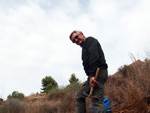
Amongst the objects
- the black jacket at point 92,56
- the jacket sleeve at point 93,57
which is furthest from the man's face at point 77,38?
the jacket sleeve at point 93,57

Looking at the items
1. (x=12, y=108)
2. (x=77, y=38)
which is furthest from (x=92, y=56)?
(x=12, y=108)

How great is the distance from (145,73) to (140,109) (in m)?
1.05

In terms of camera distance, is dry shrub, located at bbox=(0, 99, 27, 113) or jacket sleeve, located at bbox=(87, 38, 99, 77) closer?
jacket sleeve, located at bbox=(87, 38, 99, 77)

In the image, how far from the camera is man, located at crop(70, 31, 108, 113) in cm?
237

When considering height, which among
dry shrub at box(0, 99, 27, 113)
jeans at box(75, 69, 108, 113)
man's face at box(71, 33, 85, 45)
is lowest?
jeans at box(75, 69, 108, 113)

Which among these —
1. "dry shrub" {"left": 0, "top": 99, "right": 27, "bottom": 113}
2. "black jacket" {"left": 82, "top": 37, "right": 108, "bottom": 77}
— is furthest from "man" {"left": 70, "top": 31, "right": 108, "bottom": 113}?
"dry shrub" {"left": 0, "top": 99, "right": 27, "bottom": 113}

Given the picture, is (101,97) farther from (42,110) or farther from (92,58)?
(42,110)

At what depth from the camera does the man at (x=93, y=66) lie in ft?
7.79

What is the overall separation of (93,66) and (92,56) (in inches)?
6.4

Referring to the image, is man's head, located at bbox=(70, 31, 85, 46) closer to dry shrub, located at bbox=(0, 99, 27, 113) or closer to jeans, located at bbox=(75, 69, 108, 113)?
jeans, located at bbox=(75, 69, 108, 113)

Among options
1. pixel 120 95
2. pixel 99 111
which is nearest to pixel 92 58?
pixel 99 111

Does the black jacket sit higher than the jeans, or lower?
higher

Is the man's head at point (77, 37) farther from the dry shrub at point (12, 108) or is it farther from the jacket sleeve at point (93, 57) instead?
the dry shrub at point (12, 108)

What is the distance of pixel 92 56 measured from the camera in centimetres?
241
